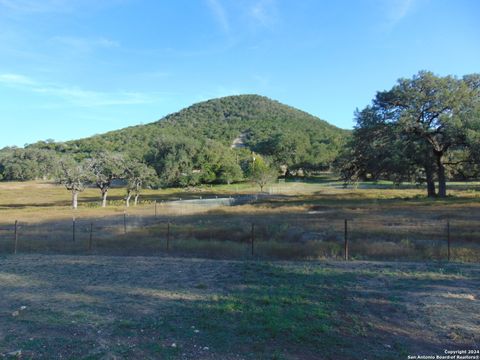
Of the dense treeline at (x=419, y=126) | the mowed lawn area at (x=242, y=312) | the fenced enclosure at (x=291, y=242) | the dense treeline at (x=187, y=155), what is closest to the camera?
the mowed lawn area at (x=242, y=312)

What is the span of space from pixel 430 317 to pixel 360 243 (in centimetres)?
1012

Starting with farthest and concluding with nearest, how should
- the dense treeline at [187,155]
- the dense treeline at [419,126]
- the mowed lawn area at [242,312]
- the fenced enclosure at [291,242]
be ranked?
the dense treeline at [187,155], the dense treeline at [419,126], the fenced enclosure at [291,242], the mowed lawn area at [242,312]

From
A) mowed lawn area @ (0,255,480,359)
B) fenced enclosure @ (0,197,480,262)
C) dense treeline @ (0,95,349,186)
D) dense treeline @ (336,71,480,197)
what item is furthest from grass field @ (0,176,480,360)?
dense treeline @ (0,95,349,186)

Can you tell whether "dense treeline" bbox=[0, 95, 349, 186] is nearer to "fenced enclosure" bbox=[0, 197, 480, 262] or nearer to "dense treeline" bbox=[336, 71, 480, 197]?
"dense treeline" bbox=[336, 71, 480, 197]

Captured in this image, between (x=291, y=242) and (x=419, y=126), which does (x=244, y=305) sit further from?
(x=419, y=126)

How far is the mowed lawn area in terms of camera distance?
6.06 metres

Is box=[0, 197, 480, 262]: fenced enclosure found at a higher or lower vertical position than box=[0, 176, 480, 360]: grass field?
lower

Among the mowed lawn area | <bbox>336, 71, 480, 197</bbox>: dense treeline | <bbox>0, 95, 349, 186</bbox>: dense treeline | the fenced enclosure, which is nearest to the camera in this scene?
the mowed lawn area

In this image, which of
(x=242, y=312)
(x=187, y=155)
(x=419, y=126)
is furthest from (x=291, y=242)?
(x=187, y=155)

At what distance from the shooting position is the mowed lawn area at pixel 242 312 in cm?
606

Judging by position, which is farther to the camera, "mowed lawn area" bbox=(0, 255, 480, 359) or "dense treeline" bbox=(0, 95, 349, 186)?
"dense treeline" bbox=(0, 95, 349, 186)

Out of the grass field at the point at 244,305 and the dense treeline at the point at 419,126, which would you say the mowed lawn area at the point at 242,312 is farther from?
the dense treeline at the point at 419,126

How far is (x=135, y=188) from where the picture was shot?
5731cm

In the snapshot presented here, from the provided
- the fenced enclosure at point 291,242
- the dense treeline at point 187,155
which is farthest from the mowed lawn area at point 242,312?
the dense treeline at point 187,155
